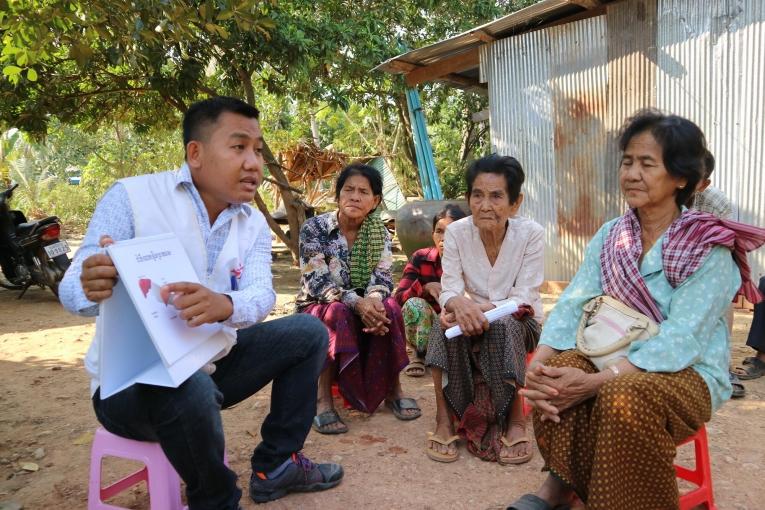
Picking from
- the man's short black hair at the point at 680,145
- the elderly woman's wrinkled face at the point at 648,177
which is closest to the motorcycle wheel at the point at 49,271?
the elderly woman's wrinkled face at the point at 648,177

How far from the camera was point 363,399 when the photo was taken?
3352mm

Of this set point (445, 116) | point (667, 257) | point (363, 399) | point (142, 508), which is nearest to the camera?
point (667, 257)

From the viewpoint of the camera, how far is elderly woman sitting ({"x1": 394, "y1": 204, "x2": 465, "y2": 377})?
3.84m

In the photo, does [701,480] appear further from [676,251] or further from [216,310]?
[216,310]

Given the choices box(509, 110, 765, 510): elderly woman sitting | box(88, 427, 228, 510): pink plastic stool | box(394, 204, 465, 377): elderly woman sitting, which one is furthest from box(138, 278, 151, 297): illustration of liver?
box(394, 204, 465, 377): elderly woman sitting

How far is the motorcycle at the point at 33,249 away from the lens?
6.93m

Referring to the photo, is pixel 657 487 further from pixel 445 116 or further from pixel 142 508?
pixel 445 116

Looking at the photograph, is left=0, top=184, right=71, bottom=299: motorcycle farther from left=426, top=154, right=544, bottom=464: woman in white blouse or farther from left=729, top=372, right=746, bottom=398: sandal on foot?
left=729, top=372, right=746, bottom=398: sandal on foot

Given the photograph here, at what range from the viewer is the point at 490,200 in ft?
9.75

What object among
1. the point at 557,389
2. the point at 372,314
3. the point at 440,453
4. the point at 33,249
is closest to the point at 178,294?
the point at 557,389

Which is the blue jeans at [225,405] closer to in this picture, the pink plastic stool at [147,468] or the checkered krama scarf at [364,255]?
the pink plastic stool at [147,468]

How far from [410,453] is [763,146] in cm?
433

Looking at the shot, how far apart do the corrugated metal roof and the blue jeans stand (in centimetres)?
464

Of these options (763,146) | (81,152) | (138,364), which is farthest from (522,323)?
(81,152)
